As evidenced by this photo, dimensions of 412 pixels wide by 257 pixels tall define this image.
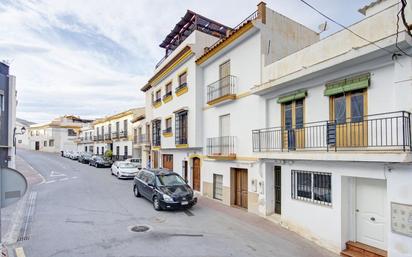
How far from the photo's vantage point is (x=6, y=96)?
15.0 m

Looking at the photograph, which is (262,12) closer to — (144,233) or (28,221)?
(144,233)

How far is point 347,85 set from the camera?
8.02m

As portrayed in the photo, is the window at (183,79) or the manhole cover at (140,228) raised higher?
the window at (183,79)

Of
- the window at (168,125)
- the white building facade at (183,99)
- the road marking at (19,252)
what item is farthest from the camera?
the window at (168,125)

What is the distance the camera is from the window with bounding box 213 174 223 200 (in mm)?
14516

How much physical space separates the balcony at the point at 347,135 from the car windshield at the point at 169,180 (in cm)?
445

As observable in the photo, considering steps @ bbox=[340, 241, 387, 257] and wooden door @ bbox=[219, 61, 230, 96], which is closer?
steps @ bbox=[340, 241, 387, 257]

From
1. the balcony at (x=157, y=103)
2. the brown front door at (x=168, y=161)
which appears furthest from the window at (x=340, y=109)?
the balcony at (x=157, y=103)

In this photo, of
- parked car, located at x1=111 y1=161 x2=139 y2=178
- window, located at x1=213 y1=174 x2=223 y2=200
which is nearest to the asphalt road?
window, located at x1=213 y1=174 x2=223 y2=200

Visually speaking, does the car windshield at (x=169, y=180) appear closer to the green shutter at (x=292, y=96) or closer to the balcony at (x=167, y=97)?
the green shutter at (x=292, y=96)

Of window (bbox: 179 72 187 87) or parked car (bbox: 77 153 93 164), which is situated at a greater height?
A: window (bbox: 179 72 187 87)

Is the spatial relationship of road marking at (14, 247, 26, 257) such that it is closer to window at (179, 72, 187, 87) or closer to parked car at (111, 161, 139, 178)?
window at (179, 72, 187, 87)

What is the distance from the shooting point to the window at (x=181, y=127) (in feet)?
56.8

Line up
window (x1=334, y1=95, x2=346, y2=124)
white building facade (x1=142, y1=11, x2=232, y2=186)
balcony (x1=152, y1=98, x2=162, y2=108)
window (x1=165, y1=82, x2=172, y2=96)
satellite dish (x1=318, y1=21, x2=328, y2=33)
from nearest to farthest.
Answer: window (x1=334, y1=95, x2=346, y2=124), satellite dish (x1=318, y1=21, x2=328, y2=33), white building facade (x1=142, y1=11, x2=232, y2=186), window (x1=165, y1=82, x2=172, y2=96), balcony (x1=152, y1=98, x2=162, y2=108)
